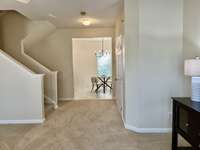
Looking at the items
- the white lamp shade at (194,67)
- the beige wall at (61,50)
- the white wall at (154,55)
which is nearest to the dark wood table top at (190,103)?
the white lamp shade at (194,67)

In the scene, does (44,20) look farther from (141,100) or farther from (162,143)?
(162,143)

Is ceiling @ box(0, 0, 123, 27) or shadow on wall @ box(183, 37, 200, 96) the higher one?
ceiling @ box(0, 0, 123, 27)

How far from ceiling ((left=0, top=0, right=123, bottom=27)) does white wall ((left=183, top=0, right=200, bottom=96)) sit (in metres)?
1.42

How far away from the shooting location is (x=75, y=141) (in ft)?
12.3

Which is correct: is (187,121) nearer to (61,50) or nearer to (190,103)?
(190,103)

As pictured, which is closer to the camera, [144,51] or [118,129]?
[144,51]

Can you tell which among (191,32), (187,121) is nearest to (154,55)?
(191,32)

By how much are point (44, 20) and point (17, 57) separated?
139cm

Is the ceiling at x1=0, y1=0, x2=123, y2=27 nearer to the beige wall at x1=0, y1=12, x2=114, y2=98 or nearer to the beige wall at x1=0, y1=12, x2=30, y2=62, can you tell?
the beige wall at x1=0, y1=12, x2=30, y2=62

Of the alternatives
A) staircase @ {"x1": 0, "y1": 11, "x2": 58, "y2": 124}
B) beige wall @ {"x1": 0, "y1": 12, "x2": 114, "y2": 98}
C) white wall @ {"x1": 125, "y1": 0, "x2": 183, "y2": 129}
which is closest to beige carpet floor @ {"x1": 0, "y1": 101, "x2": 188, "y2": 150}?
staircase @ {"x1": 0, "y1": 11, "x2": 58, "y2": 124}

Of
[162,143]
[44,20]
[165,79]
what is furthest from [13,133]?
[44,20]

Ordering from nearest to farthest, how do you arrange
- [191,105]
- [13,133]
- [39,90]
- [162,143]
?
1. [191,105]
2. [162,143]
3. [13,133]
4. [39,90]

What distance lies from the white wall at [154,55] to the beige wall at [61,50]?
3710 mm

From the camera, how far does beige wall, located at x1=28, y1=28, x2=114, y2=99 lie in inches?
301
